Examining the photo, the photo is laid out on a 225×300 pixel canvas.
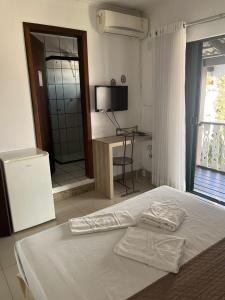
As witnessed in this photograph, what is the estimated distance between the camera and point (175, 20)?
3.05 m

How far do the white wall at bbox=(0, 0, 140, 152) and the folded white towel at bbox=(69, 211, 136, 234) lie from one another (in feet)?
5.31

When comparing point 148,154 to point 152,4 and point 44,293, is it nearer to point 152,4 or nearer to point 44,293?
point 152,4

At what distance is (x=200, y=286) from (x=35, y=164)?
1.95 metres

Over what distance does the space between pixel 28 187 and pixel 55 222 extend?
0.55 metres

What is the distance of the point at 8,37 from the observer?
2586 millimetres

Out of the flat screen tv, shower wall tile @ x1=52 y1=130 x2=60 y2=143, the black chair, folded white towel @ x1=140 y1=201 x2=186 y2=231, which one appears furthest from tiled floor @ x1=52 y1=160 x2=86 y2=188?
folded white towel @ x1=140 y1=201 x2=186 y2=231

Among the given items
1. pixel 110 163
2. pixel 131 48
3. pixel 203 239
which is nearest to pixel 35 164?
pixel 110 163

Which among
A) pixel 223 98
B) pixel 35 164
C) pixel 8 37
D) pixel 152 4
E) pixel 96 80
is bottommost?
pixel 35 164

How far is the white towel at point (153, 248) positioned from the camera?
1.24 meters

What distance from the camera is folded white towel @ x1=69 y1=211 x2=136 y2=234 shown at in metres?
1.58

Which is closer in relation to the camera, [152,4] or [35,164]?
[35,164]

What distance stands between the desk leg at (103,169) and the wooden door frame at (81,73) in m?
0.13

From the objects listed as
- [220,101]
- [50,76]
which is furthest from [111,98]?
[220,101]

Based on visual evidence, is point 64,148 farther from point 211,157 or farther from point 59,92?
point 211,157
